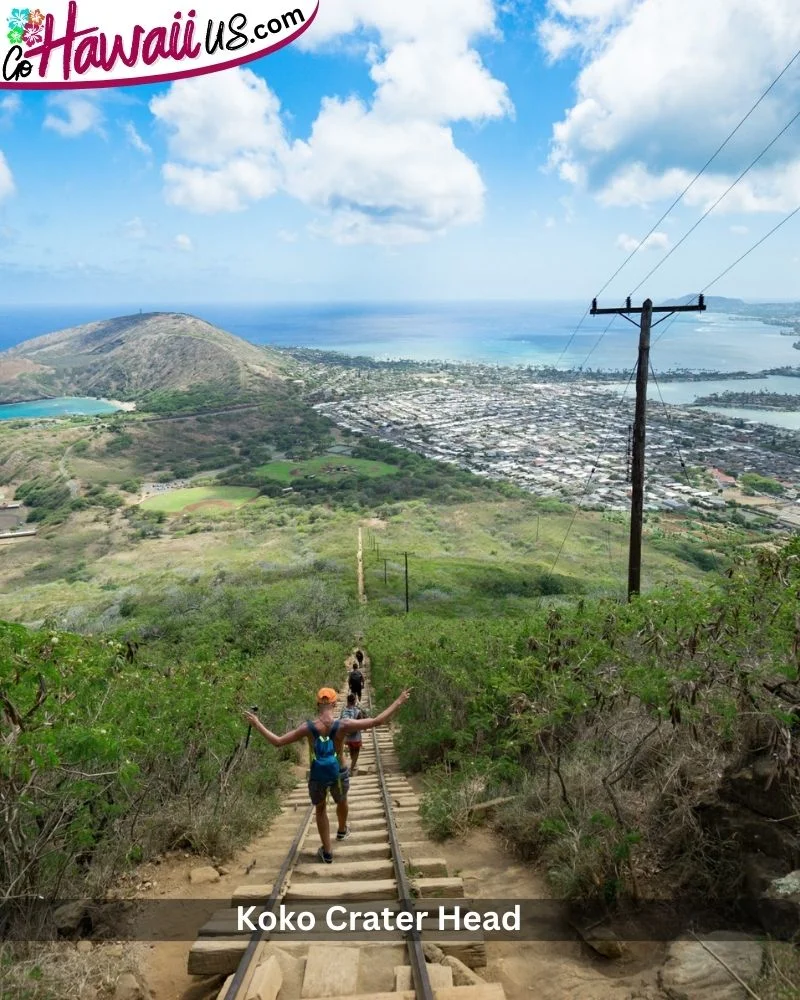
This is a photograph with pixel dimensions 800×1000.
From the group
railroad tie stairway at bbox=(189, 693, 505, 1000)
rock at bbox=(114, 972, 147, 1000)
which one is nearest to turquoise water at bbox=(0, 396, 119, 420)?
railroad tie stairway at bbox=(189, 693, 505, 1000)

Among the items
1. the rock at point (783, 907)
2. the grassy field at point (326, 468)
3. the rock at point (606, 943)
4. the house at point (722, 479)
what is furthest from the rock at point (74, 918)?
the grassy field at point (326, 468)

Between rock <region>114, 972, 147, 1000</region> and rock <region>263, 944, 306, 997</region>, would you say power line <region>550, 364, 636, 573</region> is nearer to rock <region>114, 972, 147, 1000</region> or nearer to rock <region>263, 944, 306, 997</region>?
rock <region>263, 944, 306, 997</region>

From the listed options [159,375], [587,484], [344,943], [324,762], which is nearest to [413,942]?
[344,943]

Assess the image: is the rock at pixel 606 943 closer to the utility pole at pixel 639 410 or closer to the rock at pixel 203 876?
the rock at pixel 203 876

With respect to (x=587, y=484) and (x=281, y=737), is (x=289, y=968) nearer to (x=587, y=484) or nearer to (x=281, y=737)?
(x=281, y=737)

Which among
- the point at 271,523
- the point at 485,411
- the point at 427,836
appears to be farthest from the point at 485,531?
the point at 485,411

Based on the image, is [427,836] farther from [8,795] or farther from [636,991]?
[8,795]

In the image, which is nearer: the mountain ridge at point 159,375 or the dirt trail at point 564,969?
the dirt trail at point 564,969
